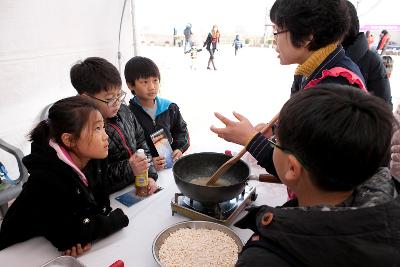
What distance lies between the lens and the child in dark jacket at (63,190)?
3.51 ft

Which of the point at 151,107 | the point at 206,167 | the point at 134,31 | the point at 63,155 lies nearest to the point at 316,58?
the point at 206,167

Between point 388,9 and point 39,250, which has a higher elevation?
point 388,9

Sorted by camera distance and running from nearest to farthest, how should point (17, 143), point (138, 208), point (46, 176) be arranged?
point (46, 176) < point (138, 208) < point (17, 143)

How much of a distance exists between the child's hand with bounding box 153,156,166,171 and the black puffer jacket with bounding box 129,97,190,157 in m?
0.24

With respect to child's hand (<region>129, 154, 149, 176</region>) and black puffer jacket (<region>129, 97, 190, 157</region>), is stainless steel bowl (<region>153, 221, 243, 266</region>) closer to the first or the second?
child's hand (<region>129, 154, 149, 176</region>)

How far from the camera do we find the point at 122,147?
5.21ft

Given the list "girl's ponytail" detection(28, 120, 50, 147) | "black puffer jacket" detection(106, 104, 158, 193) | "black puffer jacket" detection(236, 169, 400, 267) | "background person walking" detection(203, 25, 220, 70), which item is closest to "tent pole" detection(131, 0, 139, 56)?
"black puffer jacket" detection(106, 104, 158, 193)

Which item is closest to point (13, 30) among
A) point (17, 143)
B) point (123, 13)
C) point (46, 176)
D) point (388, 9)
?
point (17, 143)

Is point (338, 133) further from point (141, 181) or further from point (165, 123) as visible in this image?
point (165, 123)

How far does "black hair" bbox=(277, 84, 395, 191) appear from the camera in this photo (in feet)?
1.94

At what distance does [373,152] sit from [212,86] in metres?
6.41

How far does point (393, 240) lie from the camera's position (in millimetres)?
560

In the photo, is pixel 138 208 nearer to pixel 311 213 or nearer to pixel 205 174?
pixel 205 174

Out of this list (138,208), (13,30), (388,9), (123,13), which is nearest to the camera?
(138,208)
